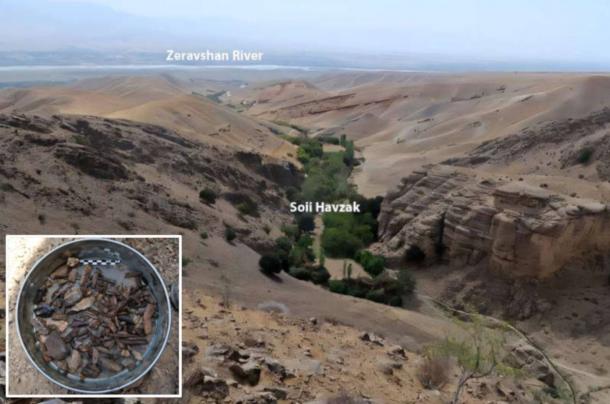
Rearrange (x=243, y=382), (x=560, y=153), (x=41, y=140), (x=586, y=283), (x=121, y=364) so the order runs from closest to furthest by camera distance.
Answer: (x=121, y=364) < (x=243, y=382) < (x=586, y=283) < (x=41, y=140) < (x=560, y=153)

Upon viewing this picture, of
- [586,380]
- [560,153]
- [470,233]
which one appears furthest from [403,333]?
[560,153]

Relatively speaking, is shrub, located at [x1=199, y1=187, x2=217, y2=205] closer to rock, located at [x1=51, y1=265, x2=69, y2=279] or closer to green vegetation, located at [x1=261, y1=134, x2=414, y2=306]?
green vegetation, located at [x1=261, y1=134, x2=414, y2=306]

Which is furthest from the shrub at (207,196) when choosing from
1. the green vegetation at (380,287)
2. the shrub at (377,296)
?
the shrub at (377,296)

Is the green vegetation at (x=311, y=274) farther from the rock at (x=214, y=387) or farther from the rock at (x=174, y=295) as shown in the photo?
the rock at (x=174, y=295)

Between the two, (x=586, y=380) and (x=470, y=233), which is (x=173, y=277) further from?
(x=470, y=233)

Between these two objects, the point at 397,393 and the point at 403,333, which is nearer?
the point at 397,393

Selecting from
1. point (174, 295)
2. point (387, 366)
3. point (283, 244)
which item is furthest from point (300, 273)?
point (174, 295)

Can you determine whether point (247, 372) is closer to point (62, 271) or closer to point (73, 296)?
point (73, 296)
